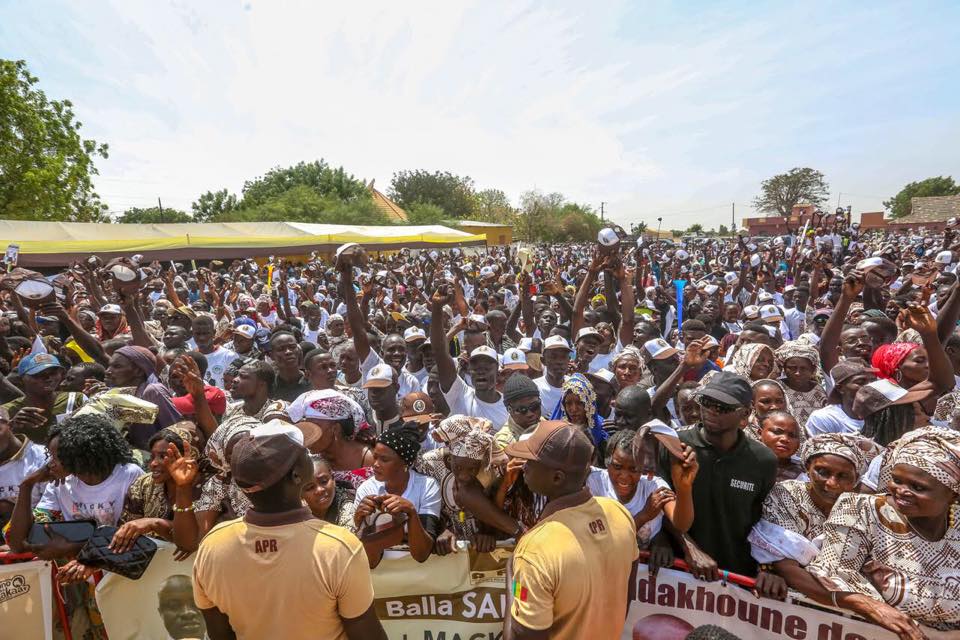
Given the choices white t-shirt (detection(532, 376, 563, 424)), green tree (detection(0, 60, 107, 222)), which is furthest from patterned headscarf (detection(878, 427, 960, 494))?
green tree (detection(0, 60, 107, 222))

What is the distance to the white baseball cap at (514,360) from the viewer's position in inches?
189

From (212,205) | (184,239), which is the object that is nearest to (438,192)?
(212,205)

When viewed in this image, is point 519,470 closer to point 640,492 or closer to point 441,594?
point 640,492

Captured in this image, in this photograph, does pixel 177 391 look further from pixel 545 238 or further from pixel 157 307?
pixel 545 238

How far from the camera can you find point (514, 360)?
4.88 metres

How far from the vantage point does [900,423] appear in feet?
11.3

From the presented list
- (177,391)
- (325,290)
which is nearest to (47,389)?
(177,391)

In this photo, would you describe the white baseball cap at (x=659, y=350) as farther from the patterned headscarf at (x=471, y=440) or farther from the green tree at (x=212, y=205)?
the green tree at (x=212, y=205)

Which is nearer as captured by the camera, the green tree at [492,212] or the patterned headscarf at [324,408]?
the patterned headscarf at [324,408]

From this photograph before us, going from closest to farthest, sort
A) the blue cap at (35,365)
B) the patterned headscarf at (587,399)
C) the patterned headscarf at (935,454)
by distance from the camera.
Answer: the patterned headscarf at (935,454)
the patterned headscarf at (587,399)
the blue cap at (35,365)

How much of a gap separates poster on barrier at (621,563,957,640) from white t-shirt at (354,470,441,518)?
1.09m

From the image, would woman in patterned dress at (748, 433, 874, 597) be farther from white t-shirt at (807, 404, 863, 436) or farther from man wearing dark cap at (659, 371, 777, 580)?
white t-shirt at (807, 404, 863, 436)

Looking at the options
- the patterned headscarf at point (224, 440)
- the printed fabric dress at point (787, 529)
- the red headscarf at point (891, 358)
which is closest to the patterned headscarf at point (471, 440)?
the patterned headscarf at point (224, 440)

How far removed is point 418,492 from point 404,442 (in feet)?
0.91
